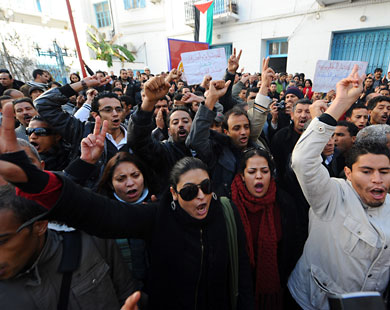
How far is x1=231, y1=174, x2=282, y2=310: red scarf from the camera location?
1.76 m

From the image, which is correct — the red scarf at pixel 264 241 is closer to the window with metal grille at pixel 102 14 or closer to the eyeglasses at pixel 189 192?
the eyeglasses at pixel 189 192

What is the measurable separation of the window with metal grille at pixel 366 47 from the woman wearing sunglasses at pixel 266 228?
11.4m

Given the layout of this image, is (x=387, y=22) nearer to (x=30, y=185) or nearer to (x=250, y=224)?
(x=250, y=224)

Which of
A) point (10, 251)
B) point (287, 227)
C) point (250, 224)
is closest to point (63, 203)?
point (10, 251)

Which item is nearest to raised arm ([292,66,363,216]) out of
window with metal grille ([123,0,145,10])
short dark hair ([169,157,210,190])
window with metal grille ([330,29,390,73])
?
short dark hair ([169,157,210,190])

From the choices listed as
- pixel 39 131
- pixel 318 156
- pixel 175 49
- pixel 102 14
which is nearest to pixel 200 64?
pixel 39 131

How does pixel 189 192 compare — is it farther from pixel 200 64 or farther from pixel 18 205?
pixel 200 64

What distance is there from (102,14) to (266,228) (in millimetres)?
24302

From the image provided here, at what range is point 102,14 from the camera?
20.2 m

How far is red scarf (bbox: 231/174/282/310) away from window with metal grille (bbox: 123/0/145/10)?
2002cm

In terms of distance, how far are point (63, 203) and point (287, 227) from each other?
161cm

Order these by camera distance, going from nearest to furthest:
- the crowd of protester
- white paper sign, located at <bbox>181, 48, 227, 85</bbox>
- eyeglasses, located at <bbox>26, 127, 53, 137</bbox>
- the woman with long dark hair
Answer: the crowd of protester
the woman with long dark hair
eyeglasses, located at <bbox>26, 127, 53, 137</bbox>
white paper sign, located at <bbox>181, 48, 227, 85</bbox>

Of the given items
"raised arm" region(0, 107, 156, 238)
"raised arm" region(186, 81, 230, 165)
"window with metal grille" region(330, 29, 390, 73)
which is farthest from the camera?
"window with metal grille" region(330, 29, 390, 73)

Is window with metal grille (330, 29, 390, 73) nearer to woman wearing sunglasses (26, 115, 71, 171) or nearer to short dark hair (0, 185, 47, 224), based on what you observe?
woman wearing sunglasses (26, 115, 71, 171)
